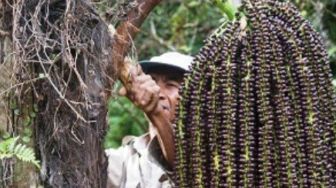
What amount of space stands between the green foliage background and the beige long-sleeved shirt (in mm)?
2354

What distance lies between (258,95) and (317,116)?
0.56 feet

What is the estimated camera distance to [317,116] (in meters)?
2.41

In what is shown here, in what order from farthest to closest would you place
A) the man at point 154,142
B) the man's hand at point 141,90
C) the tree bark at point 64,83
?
the man at point 154,142 < the man's hand at point 141,90 < the tree bark at point 64,83

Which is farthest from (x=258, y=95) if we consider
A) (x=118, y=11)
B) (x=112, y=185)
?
(x=112, y=185)

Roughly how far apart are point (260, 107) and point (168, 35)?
4.26 meters

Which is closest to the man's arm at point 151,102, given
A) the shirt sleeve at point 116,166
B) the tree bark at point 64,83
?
the shirt sleeve at point 116,166

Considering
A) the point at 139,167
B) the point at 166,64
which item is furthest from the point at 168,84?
the point at 139,167

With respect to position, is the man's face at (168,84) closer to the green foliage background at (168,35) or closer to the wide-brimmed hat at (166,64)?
the wide-brimmed hat at (166,64)

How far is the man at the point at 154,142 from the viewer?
3026 millimetres

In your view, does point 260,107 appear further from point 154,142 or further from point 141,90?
point 154,142

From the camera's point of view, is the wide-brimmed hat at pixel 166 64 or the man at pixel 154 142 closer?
the man at pixel 154 142

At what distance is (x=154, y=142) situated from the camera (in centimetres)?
320

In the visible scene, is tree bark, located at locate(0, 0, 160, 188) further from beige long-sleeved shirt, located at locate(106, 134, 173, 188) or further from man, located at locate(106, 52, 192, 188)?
beige long-sleeved shirt, located at locate(106, 134, 173, 188)

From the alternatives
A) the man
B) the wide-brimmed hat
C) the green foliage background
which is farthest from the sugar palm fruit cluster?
the green foliage background
